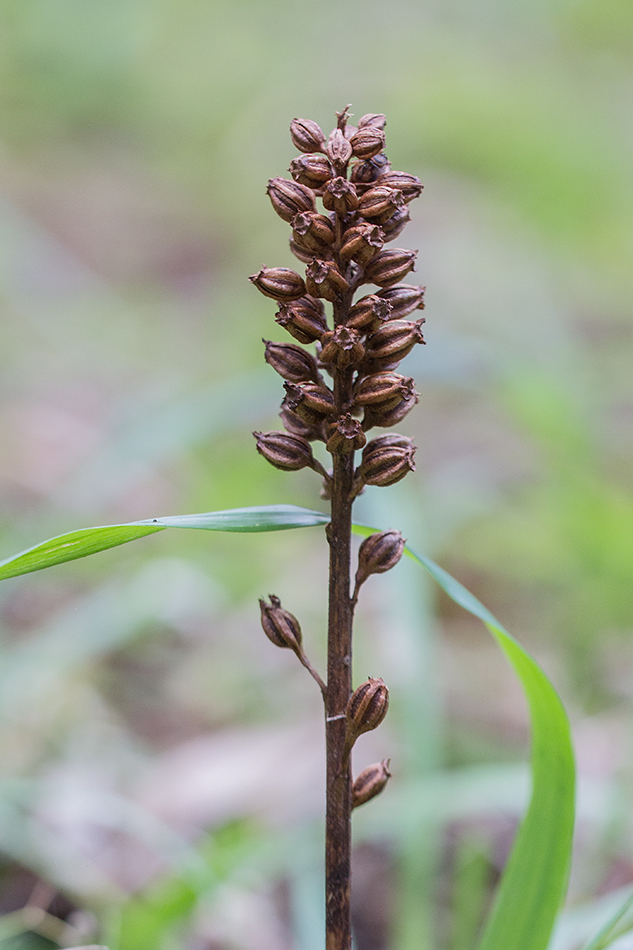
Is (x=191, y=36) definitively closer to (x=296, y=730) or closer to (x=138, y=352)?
(x=138, y=352)

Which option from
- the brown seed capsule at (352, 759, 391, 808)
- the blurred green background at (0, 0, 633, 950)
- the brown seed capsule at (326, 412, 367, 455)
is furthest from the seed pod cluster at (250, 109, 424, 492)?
the blurred green background at (0, 0, 633, 950)

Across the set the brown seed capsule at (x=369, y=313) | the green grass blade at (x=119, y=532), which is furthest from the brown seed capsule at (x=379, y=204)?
the green grass blade at (x=119, y=532)

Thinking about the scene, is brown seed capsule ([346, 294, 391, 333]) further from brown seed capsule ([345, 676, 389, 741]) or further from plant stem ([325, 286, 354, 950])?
brown seed capsule ([345, 676, 389, 741])

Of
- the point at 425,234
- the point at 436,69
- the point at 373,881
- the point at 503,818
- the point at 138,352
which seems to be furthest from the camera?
the point at 436,69

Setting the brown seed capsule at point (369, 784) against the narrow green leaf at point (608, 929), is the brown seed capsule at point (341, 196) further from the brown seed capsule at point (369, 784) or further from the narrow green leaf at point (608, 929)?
the narrow green leaf at point (608, 929)

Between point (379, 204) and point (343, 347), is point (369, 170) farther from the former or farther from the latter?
point (343, 347)

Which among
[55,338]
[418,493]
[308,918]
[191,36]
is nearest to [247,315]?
[55,338]
